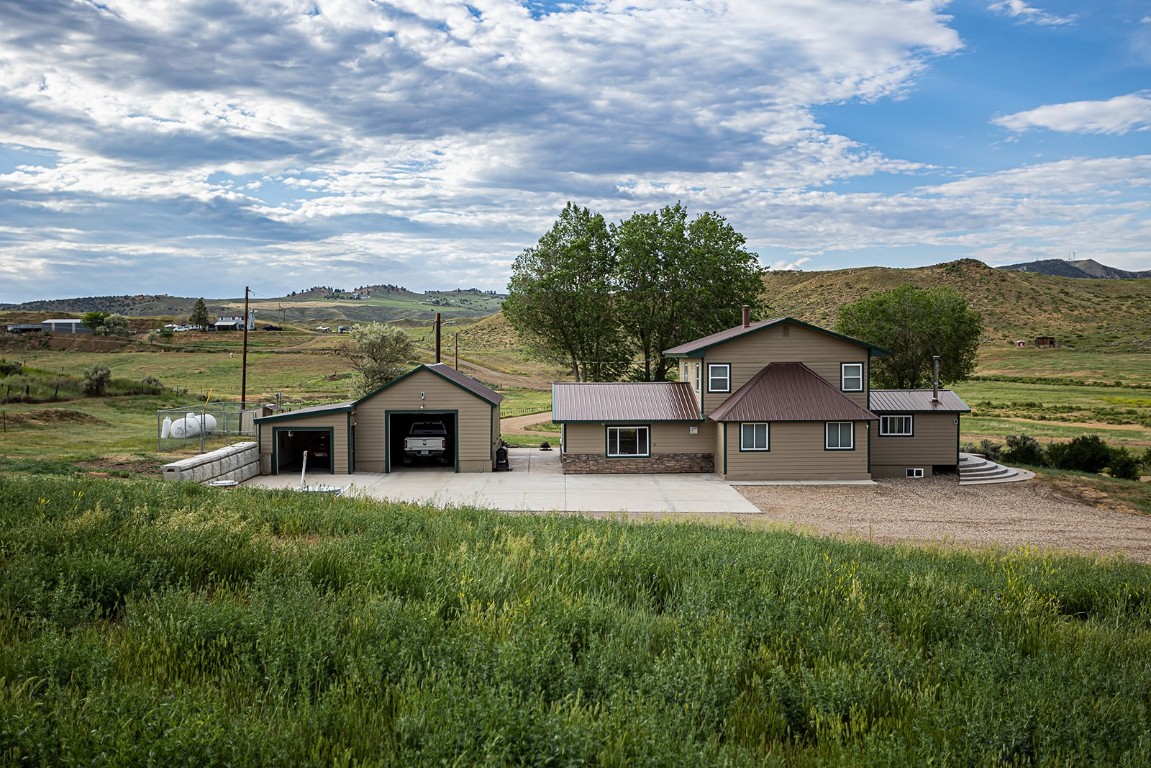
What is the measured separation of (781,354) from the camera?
3066 cm

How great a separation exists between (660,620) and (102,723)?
14.0 feet

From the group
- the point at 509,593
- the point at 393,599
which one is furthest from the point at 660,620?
the point at 393,599

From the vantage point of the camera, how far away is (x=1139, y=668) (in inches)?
259

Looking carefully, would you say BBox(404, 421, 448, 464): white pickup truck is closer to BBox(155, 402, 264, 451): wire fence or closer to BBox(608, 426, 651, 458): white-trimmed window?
BBox(155, 402, 264, 451): wire fence

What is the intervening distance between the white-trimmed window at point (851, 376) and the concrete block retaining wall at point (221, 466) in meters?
22.1

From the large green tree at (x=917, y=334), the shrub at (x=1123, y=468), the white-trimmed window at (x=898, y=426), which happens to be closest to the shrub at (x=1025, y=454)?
the shrub at (x=1123, y=468)

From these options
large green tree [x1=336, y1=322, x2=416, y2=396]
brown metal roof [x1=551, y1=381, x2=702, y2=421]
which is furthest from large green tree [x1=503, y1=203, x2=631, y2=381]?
brown metal roof [x1=551, y1=381, x2=702, y2=421]

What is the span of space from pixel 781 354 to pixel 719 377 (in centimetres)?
256

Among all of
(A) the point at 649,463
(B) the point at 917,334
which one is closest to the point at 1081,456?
(B) the point at 917,334

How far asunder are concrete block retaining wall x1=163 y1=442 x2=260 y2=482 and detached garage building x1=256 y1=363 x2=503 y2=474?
898 millimetres

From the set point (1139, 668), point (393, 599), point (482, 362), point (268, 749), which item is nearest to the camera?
point (268, 749)

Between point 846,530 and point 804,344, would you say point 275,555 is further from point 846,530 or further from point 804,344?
point 804,344

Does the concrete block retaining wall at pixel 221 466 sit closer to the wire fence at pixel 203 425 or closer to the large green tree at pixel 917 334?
the wire fence at pixel 203 425

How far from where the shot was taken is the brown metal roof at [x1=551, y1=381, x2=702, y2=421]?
99.9ft
